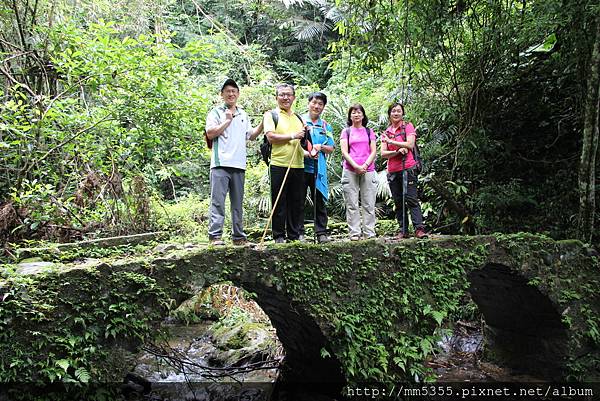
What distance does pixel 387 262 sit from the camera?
17.6ft

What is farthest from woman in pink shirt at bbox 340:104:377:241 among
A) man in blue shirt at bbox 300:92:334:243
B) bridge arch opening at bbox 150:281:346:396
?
bridge arch opening at bbox 150:281:346:396

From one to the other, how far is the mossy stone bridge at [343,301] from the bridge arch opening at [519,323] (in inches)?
0.8

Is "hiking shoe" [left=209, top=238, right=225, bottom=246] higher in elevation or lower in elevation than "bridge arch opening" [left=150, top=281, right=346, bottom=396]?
higher

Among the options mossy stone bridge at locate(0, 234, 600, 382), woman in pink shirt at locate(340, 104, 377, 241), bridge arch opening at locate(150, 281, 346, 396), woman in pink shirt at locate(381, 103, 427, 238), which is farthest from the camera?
woman in pink shirt at locate(381, 103, 427, 238)

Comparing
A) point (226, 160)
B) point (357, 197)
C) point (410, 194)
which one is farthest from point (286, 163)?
point (410, 194)

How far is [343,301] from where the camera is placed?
5.13 meters

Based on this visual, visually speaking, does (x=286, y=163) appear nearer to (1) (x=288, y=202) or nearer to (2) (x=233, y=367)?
(1) (x=288, y=202)

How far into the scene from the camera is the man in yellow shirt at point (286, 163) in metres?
5.11

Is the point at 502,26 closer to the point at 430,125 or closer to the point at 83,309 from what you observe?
the point at 430,125

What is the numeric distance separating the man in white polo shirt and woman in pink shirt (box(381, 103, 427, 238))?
6.28ft

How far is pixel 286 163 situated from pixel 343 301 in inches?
65.7

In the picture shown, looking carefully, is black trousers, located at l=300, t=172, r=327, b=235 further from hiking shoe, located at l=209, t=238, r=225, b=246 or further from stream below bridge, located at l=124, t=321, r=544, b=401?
stream below bridge, located at l=124, t=321, r=544, b=401

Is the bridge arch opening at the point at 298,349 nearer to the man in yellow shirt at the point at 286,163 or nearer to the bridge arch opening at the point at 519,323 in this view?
the man in yellow shirt at the point at 286,163

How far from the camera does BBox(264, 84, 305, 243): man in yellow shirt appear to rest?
16.8 feet
